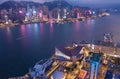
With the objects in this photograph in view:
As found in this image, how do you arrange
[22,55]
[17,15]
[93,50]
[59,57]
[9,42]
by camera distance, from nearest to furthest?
1. [59,57]
2. [93,50]
3. [22,55]
4. [9,42]
5. [17,15]

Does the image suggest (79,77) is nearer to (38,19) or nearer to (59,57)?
(59,57)

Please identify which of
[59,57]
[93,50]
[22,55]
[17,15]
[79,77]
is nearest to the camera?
[79,77]

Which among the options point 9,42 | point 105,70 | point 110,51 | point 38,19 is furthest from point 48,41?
point 38,19

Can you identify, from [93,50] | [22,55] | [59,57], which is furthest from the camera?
[22,55]

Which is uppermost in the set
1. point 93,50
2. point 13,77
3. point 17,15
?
point 17,15

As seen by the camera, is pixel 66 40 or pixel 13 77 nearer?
pixel 13 77

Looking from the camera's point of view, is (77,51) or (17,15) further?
(17,15)

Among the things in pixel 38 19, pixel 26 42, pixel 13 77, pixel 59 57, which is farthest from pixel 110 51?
pixel 38 19

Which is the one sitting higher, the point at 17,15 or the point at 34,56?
the point at 17,15

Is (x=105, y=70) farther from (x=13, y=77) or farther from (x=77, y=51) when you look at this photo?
(x=13, y=77)
